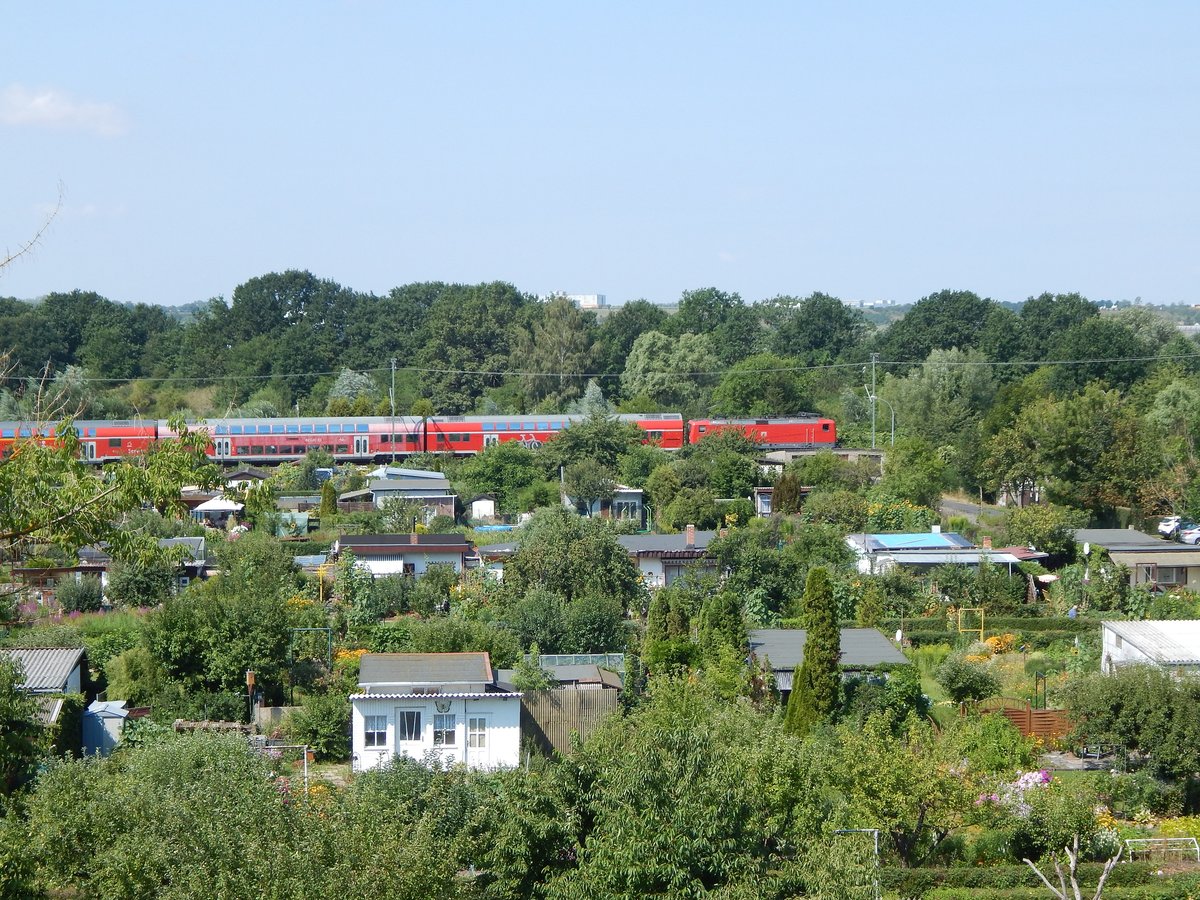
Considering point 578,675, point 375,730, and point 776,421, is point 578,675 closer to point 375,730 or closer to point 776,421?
point 375,730

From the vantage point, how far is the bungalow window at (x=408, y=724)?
1869 cm

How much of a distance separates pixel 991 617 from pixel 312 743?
14077mm

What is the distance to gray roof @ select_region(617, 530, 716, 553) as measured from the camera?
30031 mm

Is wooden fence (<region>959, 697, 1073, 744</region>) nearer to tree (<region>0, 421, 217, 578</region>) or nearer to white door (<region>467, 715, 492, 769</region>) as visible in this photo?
white door (<region>467, 715, 492, 769</region>)

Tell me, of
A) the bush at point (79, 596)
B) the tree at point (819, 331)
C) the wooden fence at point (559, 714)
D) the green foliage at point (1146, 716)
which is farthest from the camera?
the tree at point (819, 331)

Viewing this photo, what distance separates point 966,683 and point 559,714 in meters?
6.48

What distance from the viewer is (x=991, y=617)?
26766 mm

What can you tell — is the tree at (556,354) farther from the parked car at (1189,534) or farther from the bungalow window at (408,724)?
the bungalow window at (408,724)

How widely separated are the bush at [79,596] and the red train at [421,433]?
21117 mm

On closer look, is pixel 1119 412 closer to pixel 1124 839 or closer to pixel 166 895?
pixel 1124 839

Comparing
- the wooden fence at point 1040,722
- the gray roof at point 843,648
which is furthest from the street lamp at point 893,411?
the wooden fence at point 1040,722

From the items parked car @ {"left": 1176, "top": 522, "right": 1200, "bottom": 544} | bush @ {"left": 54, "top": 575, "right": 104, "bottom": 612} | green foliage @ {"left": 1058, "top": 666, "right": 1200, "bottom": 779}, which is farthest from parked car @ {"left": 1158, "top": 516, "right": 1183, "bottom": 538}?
bush @ {"left": 54, "top": 575, "right": 104, "bottom": 612}

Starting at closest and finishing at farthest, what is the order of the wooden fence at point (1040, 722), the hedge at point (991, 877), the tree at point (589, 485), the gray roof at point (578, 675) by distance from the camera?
the hedge at point (991, 877) < the wooden fence at point (1040, 722) < the gray roof at point (578, 675) < the tree at point (589, 485)

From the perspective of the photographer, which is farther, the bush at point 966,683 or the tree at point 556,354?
the tree at point 556,354
